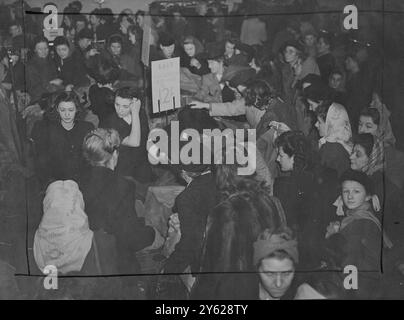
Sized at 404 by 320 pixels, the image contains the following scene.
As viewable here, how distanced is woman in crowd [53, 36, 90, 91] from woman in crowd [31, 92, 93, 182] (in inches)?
3.1

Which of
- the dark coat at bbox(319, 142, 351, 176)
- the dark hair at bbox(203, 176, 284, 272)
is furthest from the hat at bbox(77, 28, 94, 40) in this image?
the dark coat at bbox(319, 142, 351, 176)

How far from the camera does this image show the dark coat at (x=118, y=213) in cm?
612

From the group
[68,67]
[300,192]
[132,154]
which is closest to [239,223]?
[300,192]

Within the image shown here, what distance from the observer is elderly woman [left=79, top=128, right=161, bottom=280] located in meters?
6.12

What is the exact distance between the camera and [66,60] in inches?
243

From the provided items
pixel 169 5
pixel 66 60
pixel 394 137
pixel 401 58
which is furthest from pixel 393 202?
pixel 66 60

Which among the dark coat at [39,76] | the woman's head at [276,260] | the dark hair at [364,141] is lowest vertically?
the woman's head at [276,260]

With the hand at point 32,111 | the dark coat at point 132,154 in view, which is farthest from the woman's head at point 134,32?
the hand at point 32,111

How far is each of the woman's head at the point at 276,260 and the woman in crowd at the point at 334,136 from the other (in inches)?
21.7

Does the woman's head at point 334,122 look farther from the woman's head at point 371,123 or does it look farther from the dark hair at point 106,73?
the dark hair at point 106,73

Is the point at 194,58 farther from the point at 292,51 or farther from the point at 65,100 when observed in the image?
the point at 65,100

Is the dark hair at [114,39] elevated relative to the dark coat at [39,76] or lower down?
elevated

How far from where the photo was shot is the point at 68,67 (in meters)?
6.16
